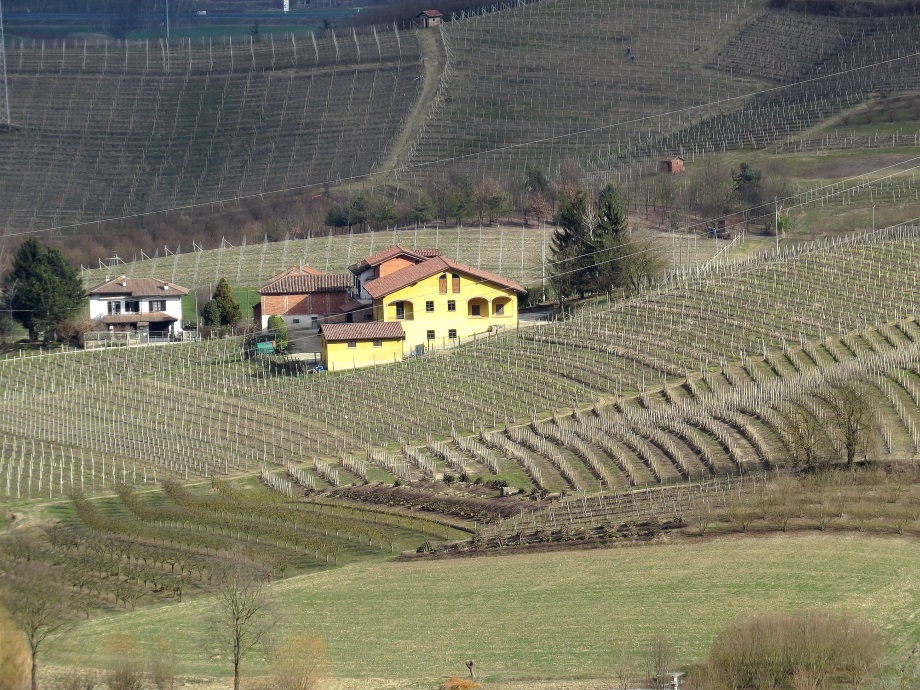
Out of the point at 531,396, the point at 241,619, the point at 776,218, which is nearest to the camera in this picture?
the point at 241,619

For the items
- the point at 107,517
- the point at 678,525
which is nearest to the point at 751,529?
the point at 678,525

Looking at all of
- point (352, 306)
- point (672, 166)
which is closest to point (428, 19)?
point (672, 166)

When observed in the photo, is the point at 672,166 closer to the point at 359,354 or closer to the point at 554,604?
the point at 359,354

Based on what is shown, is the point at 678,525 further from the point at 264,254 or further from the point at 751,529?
the point at 264,254

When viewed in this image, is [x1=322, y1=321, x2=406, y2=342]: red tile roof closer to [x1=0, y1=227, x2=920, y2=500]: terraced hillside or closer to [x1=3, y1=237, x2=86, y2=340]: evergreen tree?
[x1=0, y1=227, x2=920, y2=500]: terraced hillside

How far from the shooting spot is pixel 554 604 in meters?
34.4

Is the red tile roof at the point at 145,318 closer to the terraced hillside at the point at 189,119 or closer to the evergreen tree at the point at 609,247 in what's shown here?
the evergreen tree at the point at 609,247

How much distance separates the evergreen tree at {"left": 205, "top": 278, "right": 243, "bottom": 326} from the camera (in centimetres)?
6988

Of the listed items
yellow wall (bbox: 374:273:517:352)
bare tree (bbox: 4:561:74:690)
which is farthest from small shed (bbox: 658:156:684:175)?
bare tree (bbox: 4:561:74:690)

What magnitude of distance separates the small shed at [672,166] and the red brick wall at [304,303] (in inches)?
1120

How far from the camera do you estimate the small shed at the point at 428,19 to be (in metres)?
129

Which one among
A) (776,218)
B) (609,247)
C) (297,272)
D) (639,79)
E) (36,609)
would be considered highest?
(639,79)

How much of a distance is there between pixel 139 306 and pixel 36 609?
4036 cm

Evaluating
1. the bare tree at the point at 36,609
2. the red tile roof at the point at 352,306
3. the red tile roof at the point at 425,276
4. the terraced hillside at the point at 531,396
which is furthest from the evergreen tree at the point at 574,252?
the bare tree at the point at 36,609
